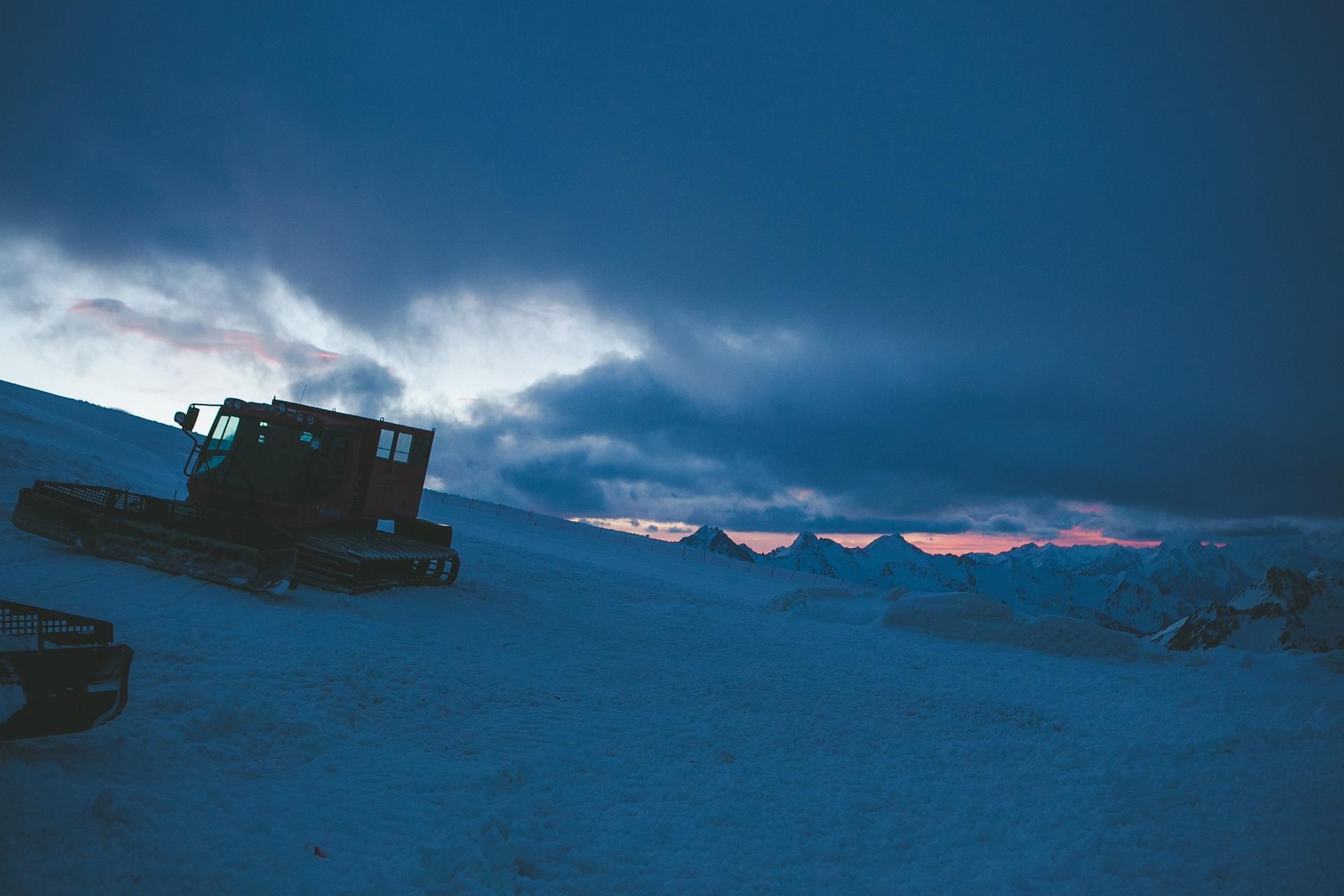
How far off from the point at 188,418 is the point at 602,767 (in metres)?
11.1

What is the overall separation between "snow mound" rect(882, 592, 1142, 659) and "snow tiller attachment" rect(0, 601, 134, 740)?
18.5 meters

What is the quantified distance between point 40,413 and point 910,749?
155 ft

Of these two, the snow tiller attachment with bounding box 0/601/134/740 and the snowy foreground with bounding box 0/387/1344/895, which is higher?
the snow tiller attachment with bounding box 0/601/134/740

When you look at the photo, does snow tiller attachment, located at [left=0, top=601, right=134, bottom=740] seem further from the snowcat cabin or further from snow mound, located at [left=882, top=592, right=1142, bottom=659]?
snow mound, located at [left=882, top=592, right=1142, bottom=659]

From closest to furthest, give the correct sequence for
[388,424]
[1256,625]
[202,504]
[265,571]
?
[265,571] → [202,504] → [388,424] → [1256,625]

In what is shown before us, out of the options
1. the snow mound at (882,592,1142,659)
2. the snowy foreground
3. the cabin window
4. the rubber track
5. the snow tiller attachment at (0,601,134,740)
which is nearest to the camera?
the snow tiller attachment at (0,601,134,740)

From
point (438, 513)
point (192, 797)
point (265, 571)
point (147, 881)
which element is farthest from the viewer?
point (438, 513)

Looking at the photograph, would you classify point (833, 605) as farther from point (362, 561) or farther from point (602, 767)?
point (602, 767)

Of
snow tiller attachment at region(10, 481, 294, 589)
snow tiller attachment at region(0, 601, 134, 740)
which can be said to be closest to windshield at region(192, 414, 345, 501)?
snow tiller attachment at region(10, 481, 294, 589)

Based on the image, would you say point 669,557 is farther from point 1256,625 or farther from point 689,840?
point 689,840

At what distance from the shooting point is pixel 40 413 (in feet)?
125

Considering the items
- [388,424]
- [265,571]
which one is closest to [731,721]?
[265,571]

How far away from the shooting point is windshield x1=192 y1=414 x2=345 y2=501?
13578 mm

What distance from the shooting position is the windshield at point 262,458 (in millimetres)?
13578
